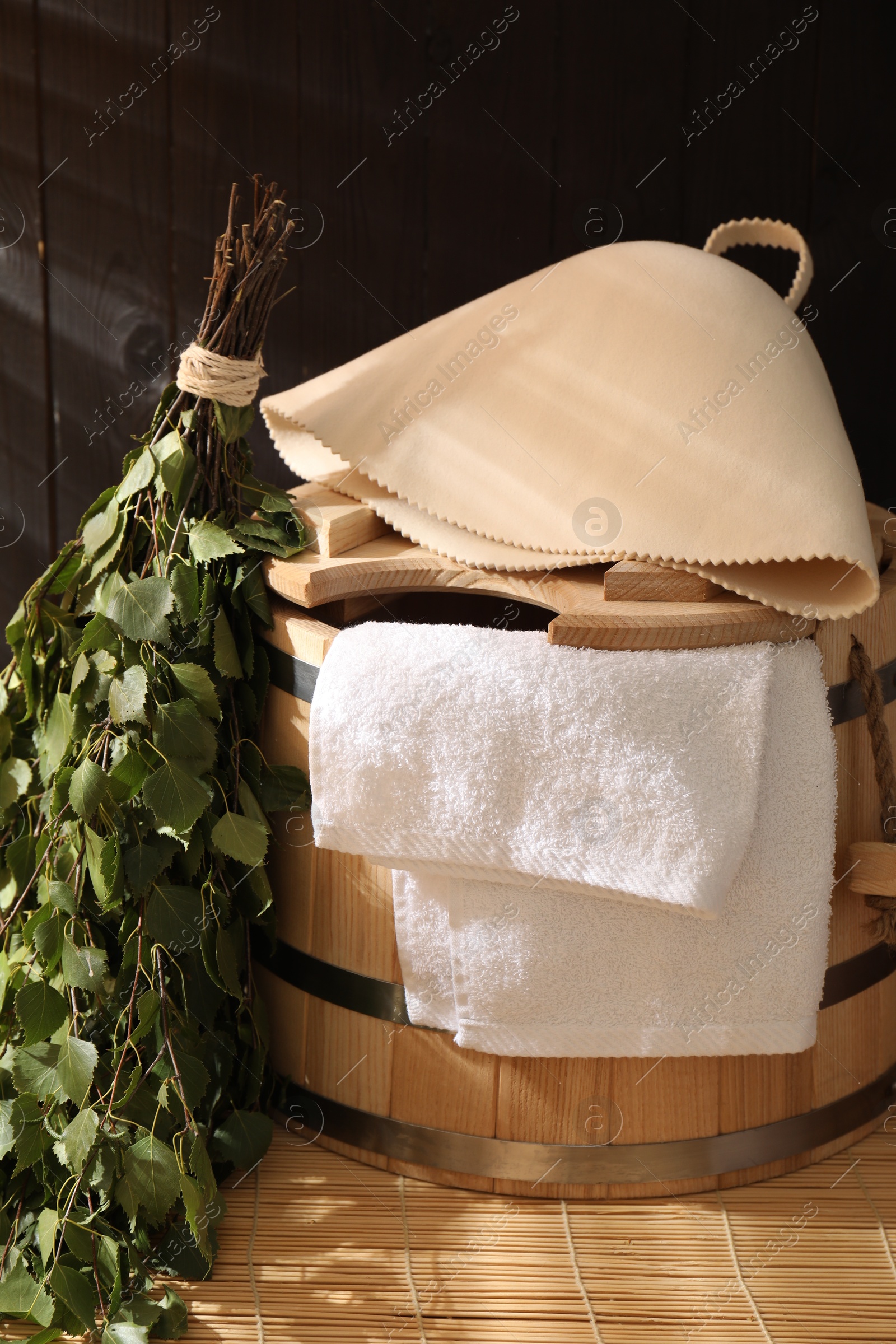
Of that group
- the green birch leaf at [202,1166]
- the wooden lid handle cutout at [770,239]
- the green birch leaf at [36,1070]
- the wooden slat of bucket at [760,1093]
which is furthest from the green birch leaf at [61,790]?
the wooden lid handle cutout at [770,239]

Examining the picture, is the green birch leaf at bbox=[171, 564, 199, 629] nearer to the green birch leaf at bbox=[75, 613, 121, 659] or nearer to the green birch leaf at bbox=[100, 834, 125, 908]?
the green birch leaf at bbox=[75, 613, 121, 659]

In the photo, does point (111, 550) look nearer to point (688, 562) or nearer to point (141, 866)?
point (141, 866)

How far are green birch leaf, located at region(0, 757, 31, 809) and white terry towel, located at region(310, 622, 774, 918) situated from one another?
0.39 m

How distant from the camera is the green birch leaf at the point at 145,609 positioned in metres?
1.05

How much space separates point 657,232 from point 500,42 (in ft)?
1.00

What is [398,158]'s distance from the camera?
1536 millimetres

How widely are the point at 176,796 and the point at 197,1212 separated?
0.34 metres

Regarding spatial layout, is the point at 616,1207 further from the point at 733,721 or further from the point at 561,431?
the point at 561,431

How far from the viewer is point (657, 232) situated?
1558 millimetres

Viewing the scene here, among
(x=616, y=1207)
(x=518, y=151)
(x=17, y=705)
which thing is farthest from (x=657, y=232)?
(x=616, y=1207)

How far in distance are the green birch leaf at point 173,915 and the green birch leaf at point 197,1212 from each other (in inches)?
7.6

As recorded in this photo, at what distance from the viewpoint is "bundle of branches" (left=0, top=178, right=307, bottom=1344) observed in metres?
1.00

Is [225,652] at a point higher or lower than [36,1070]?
higher

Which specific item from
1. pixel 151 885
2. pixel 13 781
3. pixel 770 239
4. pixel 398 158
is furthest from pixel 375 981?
pixel 398 158
